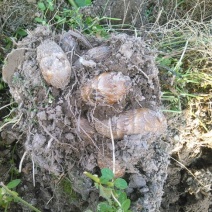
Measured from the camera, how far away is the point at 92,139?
1279 mm

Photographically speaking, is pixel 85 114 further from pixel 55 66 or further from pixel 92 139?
pixel 55 66

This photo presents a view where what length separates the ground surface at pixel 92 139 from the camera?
1247 millimetres

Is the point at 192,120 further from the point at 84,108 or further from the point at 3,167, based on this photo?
the point at 3,167

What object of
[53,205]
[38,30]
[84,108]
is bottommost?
[53,205]

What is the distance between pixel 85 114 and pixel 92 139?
9 centimetres

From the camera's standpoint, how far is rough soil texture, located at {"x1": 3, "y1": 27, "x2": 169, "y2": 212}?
1240 millimetres

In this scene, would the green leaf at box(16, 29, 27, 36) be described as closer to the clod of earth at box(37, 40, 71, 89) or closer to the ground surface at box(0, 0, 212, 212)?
the ground surface at box(0, 0, 212, 212)

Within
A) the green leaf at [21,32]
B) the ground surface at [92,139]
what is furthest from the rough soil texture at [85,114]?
the green leaf at [21,32]

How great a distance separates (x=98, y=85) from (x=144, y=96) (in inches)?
7.3

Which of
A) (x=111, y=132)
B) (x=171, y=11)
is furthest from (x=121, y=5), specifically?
(x=111, y=132)

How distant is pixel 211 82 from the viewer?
1.57m

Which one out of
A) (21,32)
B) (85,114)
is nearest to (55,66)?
(85,114)

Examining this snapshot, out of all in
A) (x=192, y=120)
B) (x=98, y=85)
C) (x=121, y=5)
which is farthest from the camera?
(x=121, y=5)

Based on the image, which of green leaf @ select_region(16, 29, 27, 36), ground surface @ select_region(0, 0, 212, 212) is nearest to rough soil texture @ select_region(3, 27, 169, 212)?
ground surface @ select_region(0, 0, 212, 212)
